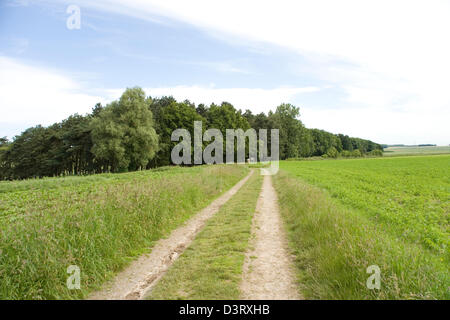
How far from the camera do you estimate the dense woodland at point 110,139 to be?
40.2m

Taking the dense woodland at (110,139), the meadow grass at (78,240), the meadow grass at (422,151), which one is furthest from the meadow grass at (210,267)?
the meadow grass at (422,151)

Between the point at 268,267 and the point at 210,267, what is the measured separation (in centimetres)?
129

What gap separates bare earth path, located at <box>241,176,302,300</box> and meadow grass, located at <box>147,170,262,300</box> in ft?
0.66

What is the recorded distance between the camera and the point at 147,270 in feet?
17.4

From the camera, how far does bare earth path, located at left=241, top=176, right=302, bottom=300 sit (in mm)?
4240

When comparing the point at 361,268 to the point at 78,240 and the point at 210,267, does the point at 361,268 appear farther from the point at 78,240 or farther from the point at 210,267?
Answer: the point at 78,240

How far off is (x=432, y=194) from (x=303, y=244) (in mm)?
12370

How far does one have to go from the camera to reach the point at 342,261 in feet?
14.3

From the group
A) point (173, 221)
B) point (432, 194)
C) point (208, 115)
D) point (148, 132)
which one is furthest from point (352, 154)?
point (173, 221)

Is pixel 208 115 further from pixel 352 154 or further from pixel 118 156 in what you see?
pixel 352 154

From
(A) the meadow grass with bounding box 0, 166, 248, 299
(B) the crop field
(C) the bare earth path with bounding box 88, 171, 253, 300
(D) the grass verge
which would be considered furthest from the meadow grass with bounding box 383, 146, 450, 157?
(A) the meadow grass with bounding box 0, 166, 248, 299

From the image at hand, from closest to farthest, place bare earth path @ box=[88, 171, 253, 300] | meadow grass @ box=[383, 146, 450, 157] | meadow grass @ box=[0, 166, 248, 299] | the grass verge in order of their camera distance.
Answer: the grass verge < meadow grass @ box=[0, 166, 248, 299] < bare earth path @ box=[88, 171, 253, 300] < meadow grass @ box=[383, 146, 450, 157]

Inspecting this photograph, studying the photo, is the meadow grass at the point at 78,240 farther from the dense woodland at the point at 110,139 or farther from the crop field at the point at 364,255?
the dense woodland at the point at 110,139

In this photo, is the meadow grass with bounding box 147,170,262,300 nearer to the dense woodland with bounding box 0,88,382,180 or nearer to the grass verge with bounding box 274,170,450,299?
the grass verge with bounding box 274,170,450,299
